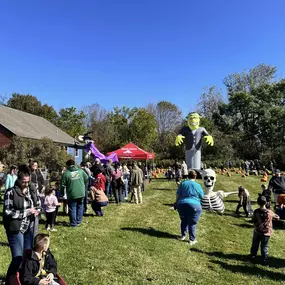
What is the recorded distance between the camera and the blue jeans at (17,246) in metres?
4.25

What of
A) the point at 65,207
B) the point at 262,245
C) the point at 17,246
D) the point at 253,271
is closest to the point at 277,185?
the point at 262,245

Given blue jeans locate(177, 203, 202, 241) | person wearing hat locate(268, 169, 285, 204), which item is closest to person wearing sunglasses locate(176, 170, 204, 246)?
blue jeans locate(177, 203, 202, 241)

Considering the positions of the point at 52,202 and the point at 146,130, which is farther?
the point at 146,130

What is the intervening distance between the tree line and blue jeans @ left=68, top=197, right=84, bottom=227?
29642 mm

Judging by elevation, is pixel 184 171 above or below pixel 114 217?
above

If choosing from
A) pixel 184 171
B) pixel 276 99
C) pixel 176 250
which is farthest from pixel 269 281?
pixel 276 99

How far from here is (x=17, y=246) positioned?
444cm

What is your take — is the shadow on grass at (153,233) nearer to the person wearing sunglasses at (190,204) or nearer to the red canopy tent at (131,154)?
the person wearing sunglasses at (190,204)

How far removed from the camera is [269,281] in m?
5.45

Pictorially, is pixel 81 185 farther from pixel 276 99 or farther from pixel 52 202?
pixel 276 99

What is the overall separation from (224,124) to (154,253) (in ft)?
127

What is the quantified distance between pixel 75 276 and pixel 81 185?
3.14m

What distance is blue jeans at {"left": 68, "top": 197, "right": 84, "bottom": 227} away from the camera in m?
8.07

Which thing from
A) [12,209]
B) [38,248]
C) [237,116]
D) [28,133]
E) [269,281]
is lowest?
[269,281]
